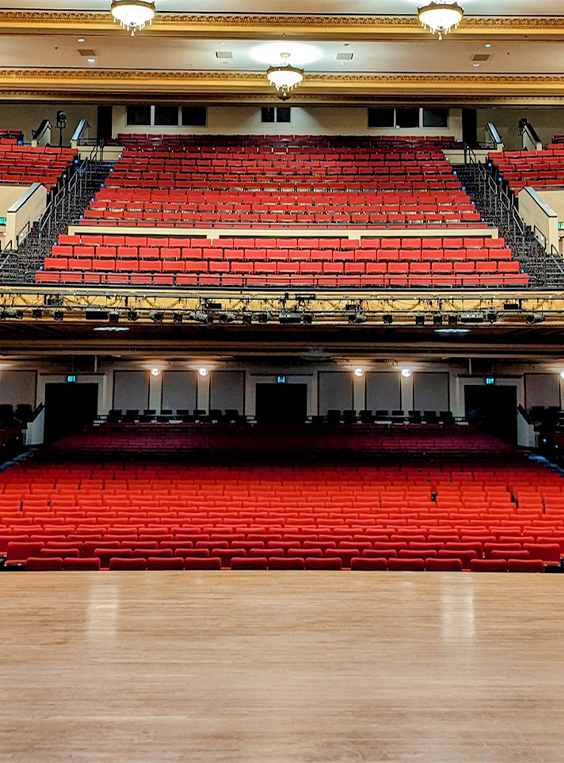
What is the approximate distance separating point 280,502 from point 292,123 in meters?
10.8

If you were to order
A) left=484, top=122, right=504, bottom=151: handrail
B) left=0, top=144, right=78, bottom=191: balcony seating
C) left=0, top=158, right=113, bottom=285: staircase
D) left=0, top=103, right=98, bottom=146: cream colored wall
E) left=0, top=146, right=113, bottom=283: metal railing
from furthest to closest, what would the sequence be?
left=0, top=103, right=98, bottom=146: cream colored wall
left=484, top=122, right=504, bottom=151: handrail
left=0, top=144, right=78, bottom=191: balcony seating
left=0, top=146, right=113, bottom=283: metal railing
left=0, top=158, right=113, bottom=285: staircase

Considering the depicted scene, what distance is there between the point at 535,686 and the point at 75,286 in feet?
22.9

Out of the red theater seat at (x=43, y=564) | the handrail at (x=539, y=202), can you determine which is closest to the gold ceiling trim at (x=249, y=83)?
the handrail at (x=539, y=202)

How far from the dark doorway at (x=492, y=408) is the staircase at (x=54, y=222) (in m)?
8.48

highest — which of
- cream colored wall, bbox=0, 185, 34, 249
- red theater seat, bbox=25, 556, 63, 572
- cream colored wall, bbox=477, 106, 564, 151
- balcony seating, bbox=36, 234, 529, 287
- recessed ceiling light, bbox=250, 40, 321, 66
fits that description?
cream colored wall, bbox=477, 106, 564, 151

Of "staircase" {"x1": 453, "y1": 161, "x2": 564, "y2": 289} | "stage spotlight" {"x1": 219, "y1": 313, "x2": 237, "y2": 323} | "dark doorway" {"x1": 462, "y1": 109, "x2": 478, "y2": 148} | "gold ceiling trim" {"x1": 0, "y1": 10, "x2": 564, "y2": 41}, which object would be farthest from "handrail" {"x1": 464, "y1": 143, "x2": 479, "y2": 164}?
"stage spotlight" {"x1": 219, "y1": 313, "x2": 237, "y2": 323}

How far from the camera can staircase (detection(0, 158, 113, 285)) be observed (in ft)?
27.5

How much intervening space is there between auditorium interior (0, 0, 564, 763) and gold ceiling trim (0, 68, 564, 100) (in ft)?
0.20

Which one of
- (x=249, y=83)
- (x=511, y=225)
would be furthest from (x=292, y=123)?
(x=511, y=225)

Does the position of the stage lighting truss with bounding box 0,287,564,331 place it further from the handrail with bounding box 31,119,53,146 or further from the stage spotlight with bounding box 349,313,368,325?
the handrail with bounding box 31,119,53,146

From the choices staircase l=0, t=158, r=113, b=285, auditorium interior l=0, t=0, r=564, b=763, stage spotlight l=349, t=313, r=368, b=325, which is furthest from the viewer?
staircase l=0, t=158, r=113, b=285

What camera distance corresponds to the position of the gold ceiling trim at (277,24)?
8.77 metres

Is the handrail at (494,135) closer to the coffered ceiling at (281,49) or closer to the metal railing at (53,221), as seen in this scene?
the coffered ceiling at (281,49)

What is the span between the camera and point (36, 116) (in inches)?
579
